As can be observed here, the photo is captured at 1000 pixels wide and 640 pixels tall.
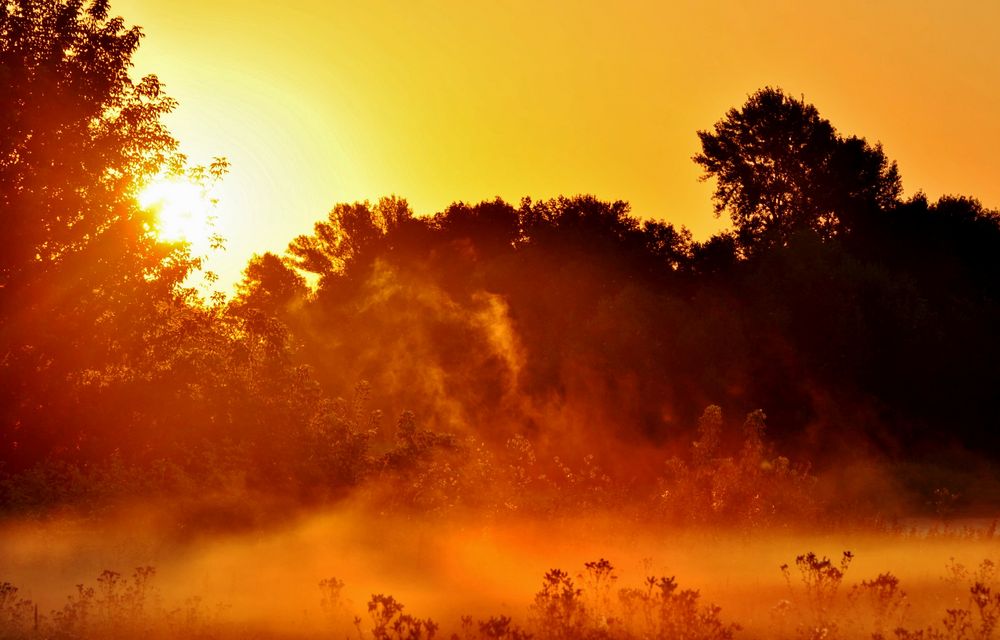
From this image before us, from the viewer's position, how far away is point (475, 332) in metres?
48.2

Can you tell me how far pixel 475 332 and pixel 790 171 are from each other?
29602mm

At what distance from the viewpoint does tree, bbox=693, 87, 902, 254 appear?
67.1 m

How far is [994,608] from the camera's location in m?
13.5

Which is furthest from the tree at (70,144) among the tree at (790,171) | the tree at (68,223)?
the tree at (790,171)

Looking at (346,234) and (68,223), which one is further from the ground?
(346,234)

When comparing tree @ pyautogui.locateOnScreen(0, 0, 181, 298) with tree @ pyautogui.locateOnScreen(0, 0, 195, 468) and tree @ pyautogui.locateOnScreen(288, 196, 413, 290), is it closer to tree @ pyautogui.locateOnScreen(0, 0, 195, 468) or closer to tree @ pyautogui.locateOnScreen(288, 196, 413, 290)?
tree @ pyautogui.locateOnScreen(0, 0, 195, 468)

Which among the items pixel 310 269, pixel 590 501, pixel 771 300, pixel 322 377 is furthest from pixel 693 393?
pixel 310 269

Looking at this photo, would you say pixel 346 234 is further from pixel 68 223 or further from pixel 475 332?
pixel 68 223

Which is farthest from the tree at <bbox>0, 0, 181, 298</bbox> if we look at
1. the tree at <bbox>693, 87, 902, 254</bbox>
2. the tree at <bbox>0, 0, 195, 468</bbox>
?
the tree at <bbox>693, 87, 902, 254</bbox>

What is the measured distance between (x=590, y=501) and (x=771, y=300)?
27.2m

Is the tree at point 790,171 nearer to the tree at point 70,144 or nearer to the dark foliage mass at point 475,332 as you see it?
the dark foliage mass at point 475,332

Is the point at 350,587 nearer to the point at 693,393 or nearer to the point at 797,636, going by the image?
the point at 797,636

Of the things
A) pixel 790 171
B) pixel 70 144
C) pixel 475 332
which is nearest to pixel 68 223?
pixel 70 144

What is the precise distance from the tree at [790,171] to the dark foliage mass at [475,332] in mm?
142
